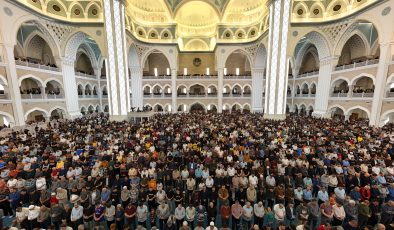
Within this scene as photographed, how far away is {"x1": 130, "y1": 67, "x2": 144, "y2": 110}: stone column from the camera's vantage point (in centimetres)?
2998

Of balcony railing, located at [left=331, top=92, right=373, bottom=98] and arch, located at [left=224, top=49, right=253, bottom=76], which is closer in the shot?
balcony railing, located at [left=331, top=92, right=373, bottom=98]

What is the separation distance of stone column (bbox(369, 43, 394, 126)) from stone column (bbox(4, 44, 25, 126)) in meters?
31.4

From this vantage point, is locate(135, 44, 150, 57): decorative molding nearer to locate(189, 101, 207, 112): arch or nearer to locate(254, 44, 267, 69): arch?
locate(189, 101, 207, 112): arch

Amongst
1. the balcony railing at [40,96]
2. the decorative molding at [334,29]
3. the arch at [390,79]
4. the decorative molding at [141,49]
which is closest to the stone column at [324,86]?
the decorative molding at [334,29]

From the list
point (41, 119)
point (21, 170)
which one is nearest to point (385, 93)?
point (21, 170)

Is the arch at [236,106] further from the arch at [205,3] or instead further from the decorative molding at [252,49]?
the arch at [205,3]

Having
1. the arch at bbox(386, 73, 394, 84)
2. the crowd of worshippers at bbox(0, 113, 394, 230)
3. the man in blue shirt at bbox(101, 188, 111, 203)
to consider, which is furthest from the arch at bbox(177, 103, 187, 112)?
the man in blue shirt at bbox(101, 188, 111, 203)

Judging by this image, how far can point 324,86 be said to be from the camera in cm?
2267

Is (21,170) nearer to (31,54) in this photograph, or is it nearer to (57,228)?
(57,228)

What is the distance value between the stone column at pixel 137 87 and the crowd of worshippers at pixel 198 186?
793 inches

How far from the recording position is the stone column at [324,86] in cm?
2209

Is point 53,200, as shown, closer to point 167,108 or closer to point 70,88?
point 70,88

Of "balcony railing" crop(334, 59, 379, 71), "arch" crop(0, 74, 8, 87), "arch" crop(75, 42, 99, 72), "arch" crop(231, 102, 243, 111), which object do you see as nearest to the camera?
"arch" crop(0, 74, 8, 87)

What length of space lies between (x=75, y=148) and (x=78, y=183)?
4.08 m
